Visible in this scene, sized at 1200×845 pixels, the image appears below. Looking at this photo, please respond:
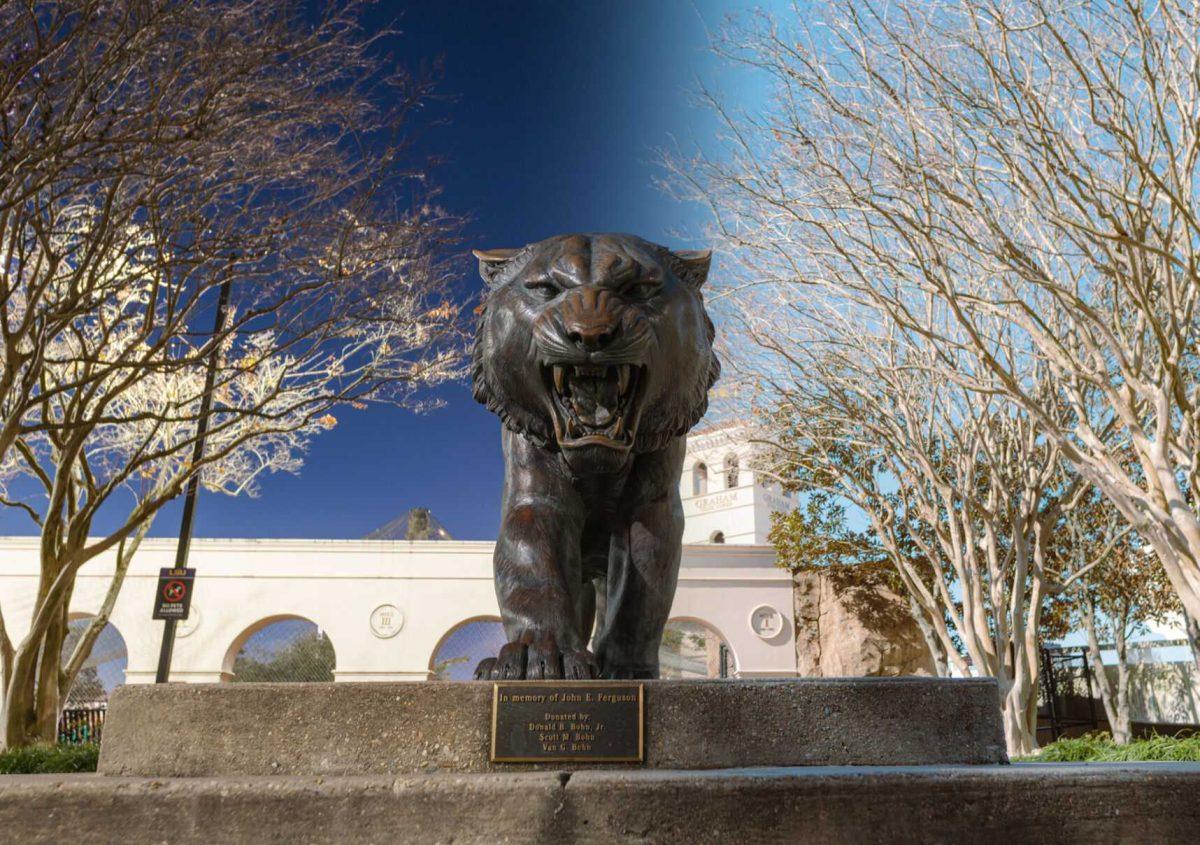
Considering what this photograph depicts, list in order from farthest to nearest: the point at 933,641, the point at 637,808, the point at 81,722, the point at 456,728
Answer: the point at 81,722 → the point at 933,641 → the point at 456,728 → the point at 637,808

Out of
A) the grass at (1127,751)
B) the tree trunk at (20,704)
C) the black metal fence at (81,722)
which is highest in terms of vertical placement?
the tree trunk at (20,704)

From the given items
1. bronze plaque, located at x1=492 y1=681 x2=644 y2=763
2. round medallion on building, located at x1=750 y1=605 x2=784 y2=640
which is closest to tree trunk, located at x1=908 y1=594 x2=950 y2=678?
round medallion on building, located at x1=750 y1=605 x2=784 y2=640

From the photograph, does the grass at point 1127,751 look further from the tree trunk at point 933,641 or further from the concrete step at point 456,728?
the concrete step at point 456,728

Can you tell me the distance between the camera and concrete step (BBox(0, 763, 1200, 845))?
7.14 feet

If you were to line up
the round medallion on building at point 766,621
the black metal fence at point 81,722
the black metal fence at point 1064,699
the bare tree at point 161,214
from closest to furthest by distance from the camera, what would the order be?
the bare tree at point 161,214 < the black metal fence at point 81,722 < the black metal fence at point 1064,699 < the round medallion on building at point 766,621

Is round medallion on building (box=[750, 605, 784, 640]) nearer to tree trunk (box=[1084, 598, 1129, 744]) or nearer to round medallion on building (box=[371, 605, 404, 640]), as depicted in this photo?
tree trunk (box=[1084, 598, 1129, 744])

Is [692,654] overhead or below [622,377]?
below

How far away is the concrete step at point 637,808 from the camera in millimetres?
2178

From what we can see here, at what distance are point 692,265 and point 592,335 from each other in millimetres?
703

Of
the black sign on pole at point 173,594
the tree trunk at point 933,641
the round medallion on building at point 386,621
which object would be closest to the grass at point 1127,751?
the tree trunk at point 933,641

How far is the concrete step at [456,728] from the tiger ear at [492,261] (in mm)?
1480

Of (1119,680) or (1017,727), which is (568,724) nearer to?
(1017,727)

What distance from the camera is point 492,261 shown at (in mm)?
3293

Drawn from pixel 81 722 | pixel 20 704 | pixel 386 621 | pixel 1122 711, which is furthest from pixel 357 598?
pixel 1122 711
